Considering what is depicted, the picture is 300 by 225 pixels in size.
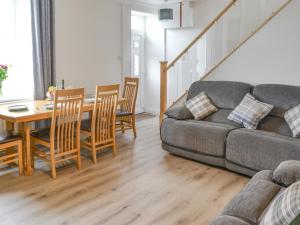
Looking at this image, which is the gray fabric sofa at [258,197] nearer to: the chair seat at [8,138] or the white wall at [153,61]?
the chair seat at [8,138]

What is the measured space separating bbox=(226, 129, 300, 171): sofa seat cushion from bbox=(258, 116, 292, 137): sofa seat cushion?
0.72 feet

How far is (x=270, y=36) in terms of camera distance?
4270 millimetres

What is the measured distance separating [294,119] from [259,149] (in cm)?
57

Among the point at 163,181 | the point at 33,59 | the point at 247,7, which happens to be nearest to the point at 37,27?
the point at 33,59

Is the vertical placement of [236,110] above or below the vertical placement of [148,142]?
above

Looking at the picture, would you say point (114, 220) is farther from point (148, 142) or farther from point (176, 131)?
point (148, 142)

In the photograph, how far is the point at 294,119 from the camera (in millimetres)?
3645

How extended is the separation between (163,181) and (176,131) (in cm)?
89

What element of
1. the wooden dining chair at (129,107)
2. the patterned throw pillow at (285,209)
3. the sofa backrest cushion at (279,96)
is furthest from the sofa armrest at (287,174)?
the wooden dining chair at (129,107)

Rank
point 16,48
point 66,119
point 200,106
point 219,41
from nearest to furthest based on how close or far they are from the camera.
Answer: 1. point 66,119
2. point 200,106
3. point 16,48
4. point 219,41

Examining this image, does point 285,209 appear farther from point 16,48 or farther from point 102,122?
point 16,48

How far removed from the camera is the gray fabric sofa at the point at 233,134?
136 inches

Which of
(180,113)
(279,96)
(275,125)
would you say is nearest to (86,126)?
(180,113)

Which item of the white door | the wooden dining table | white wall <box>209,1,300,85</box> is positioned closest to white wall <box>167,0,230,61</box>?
the white door
